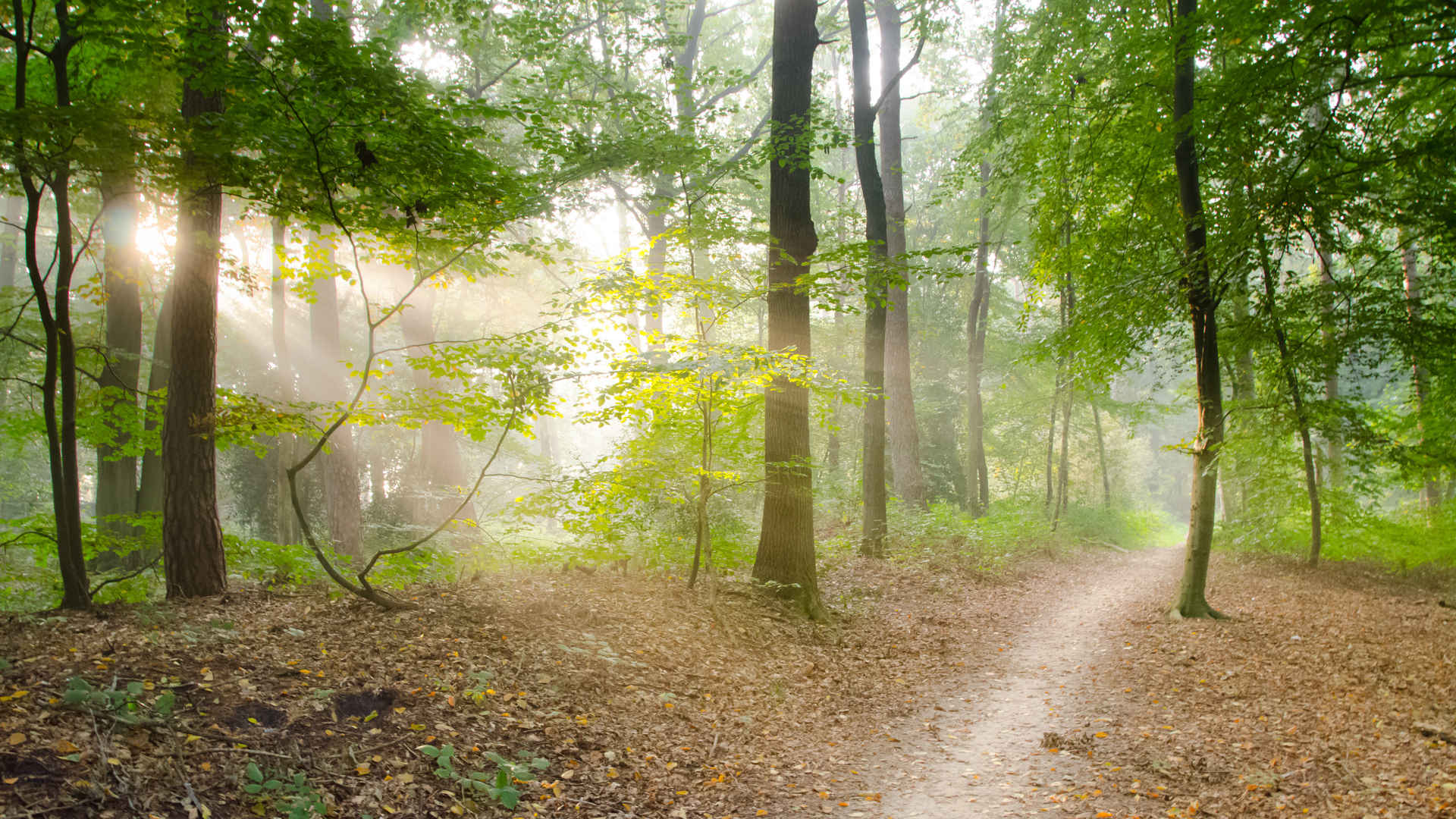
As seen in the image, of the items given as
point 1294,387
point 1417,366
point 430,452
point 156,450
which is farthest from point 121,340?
point 1417,366

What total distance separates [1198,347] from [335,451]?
13956 mm

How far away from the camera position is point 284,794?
10.6ft

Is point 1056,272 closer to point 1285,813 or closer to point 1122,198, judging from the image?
point 1122,198

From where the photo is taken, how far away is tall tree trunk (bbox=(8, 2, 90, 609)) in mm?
4582

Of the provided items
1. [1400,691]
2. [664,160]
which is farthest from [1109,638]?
[664,160]

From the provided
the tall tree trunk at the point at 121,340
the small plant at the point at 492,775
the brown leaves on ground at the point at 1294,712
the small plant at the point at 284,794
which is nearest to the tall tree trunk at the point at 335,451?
the tall tree trunk at the point at 121,340

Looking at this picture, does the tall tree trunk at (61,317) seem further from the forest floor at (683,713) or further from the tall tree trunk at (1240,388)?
the tall tree trunk at (1240,388)

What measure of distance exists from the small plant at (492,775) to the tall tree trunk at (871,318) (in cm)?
815

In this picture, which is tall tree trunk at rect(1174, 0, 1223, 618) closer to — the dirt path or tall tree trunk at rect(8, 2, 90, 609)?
the dirt path

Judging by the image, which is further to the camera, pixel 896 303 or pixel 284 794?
pixel 896 303

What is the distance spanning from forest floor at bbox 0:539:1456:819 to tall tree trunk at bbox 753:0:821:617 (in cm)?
54

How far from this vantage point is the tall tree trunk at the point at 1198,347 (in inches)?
315

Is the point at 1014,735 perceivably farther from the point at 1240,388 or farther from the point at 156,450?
the point at 1240,388

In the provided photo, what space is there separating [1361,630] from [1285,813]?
5497 millimetres
